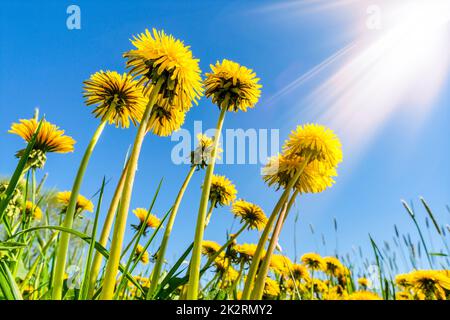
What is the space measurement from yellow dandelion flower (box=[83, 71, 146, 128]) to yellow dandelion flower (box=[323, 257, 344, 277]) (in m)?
2.06

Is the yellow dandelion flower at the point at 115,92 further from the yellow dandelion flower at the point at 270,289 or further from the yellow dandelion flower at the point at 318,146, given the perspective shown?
the yellow dandelion flower at the point at 270,289

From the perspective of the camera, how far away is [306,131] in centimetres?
115

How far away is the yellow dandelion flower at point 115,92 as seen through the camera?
1.00 metres

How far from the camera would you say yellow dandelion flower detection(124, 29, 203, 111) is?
32.9 inches

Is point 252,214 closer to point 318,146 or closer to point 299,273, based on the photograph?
point 318,146

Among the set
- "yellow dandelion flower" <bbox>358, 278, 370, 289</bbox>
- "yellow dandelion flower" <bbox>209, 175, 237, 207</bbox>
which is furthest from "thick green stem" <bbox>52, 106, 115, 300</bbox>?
"yellow dandelion flower" <bbox>358, 278, 370, 289</bbox>

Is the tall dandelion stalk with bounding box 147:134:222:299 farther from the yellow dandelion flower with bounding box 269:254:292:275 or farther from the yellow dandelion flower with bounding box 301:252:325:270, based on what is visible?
the yellow dandelion flower with bounding box 301:252:325:270

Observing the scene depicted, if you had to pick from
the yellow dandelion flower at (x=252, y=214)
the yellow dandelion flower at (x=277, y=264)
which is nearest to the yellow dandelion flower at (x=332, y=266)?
the yellow dandelion flower at (x=277, y=264)

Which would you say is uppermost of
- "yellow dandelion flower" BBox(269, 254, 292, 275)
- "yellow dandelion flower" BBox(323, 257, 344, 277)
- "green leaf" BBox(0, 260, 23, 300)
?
"yellow dandelion flower" BBox(323, 257, 344, 277)

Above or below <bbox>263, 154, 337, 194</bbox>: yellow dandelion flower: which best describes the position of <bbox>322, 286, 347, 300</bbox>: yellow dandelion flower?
Answer: below

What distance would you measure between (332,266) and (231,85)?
2.11 meters

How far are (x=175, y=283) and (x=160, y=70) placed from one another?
0.51 metres
